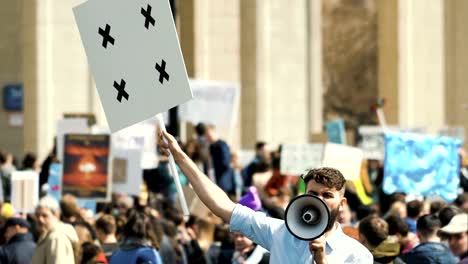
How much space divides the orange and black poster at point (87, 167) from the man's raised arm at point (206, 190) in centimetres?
1191

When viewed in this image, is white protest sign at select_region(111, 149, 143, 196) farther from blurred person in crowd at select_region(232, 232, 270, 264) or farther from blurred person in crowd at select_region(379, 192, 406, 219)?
blurred person in crowd at select_region(232, 232, 270, 264)

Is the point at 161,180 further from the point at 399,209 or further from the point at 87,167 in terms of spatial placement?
the point at 399,209

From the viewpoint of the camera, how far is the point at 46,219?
47.7 feet

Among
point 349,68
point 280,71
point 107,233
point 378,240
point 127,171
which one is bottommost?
point 107,233

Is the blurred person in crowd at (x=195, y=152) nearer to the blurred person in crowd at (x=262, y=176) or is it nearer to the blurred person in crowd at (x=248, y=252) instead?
the blurred person in crowd at (x=262, y=176)

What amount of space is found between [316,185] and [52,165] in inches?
552

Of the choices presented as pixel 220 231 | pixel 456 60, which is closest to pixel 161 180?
pixel 220 231

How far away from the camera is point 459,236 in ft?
44.4

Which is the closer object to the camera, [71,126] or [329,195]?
[329,195]

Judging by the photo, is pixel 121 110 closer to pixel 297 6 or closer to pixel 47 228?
pixel 47 228

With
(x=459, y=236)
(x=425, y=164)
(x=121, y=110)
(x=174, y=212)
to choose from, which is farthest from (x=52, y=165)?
(x=121, y=110)

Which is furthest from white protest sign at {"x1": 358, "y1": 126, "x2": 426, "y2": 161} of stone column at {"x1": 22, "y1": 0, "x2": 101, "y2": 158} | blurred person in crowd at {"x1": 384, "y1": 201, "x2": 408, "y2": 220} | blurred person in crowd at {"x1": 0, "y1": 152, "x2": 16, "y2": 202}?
blurred person in crowd at {"x1": 384, "y1": 201, "x2": 408, "y2": 220}

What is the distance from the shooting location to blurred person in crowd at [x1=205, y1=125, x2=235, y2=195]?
78.4ft

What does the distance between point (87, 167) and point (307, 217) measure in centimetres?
1343
